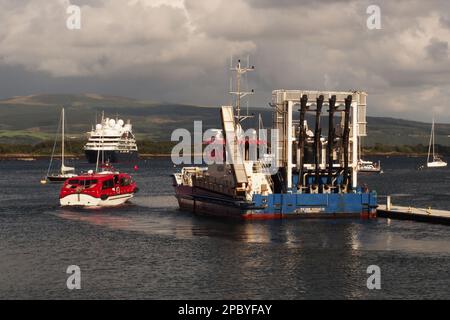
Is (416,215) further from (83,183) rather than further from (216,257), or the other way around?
(83,183)

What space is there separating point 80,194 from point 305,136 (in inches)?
1013

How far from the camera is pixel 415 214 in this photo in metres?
63.6

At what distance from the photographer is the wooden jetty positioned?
61.9 meters

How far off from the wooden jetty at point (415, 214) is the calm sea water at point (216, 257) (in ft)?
3.07

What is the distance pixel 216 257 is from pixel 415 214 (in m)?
22.1

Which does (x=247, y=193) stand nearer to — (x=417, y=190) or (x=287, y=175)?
(x=287, y=175)

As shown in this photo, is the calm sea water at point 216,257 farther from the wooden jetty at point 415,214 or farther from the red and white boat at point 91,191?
the red and white boat at point 91,191

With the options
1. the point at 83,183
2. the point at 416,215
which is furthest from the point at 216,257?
the point at 83,183

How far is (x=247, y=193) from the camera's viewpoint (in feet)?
212

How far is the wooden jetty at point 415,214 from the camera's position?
6188 centimetres

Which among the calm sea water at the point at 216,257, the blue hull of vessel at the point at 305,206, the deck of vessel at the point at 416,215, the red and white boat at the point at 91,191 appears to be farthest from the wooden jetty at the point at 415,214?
the red and white boat at the point at 91,191

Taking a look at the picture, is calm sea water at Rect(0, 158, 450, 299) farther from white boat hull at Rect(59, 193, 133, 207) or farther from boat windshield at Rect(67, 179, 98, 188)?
boat windshield at Rect(67, 179, 98, 188)

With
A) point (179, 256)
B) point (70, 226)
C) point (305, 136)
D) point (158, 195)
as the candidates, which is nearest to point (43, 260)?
point (179, 256)

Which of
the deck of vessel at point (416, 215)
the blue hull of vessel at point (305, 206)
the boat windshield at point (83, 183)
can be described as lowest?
the deck of vessel at point (416, 215)
